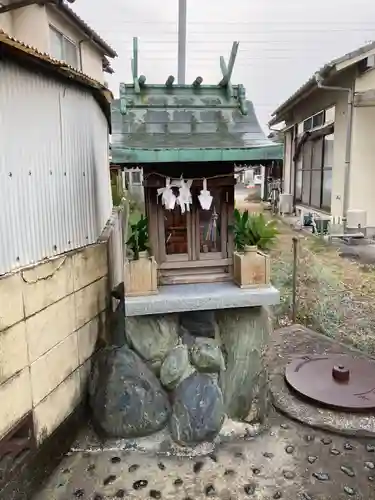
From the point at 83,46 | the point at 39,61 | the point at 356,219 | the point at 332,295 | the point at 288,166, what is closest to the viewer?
the point at 39,61

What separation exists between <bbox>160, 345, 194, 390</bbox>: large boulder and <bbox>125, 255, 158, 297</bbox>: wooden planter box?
0.98 m

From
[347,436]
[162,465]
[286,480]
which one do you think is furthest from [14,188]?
[347,436]

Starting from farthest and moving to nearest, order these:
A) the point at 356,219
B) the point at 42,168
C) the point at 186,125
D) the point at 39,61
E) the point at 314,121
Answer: the point at 314,121
the point at 356,219
the point at 186,125
the point at 42,168
the point at 39,61

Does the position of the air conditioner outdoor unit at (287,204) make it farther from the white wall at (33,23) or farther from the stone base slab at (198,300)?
the stone base slab at (198,300)

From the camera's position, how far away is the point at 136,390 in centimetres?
607

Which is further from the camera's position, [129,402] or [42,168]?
[129,402]

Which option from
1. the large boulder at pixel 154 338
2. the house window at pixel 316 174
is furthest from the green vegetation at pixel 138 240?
the house window at pixel 316 174

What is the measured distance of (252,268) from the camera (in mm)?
6496

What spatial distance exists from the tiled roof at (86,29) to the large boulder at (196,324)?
7540 millimetres

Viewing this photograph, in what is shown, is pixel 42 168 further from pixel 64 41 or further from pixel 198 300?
pixel 64 41

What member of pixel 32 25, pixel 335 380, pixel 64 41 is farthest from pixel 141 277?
pixel 64 41

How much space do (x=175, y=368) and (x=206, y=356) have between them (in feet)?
1.61

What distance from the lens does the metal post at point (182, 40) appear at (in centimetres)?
922

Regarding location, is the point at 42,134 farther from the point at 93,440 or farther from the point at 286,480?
the point at 286,480
